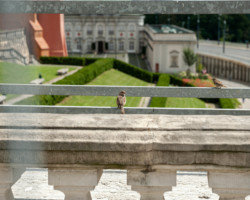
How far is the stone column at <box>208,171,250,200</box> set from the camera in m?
2.67

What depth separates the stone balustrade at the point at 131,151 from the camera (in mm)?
2611

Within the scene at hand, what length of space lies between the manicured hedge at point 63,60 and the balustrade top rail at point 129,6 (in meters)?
42.5

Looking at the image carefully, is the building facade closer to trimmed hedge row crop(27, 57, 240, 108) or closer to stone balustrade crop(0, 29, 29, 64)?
trimmed hedge row crop(27, 57, 240, 108)

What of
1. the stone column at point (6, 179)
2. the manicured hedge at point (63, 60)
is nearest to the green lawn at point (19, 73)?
the manicured hedge at point (63, 60)

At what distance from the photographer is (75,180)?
2.75 meters

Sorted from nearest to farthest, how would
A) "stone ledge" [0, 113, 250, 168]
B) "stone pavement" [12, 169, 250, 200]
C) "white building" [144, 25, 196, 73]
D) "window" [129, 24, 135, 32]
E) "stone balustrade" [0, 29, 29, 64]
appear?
"stone ledge" [0, 113, 250, 168], "stone pavement" [12, 169, 250, 200], "stone balustrade" [0, 29, 29, 64], "white building" [144, 25, 196, 73], "window" [129, 24, 135, 32]

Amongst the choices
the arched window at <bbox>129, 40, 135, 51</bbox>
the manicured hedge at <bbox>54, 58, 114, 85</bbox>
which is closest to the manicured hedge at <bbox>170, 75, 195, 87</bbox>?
the manicured hedge at <bbox>54, 58, 114, 85</bbox>

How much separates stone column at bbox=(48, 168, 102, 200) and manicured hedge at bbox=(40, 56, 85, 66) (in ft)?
141

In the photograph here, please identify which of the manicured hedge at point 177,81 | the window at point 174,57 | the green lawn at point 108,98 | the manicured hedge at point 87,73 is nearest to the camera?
the green lawn at point 108,98

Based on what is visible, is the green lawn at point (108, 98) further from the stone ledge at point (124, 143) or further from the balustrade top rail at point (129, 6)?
the stone ledge at point (124, 143)

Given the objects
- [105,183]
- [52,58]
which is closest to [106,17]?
[52,58]

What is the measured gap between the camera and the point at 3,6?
3059 millimetres

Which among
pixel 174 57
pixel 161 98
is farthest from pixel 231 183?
pixel 174 57

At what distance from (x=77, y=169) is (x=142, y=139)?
478mm
